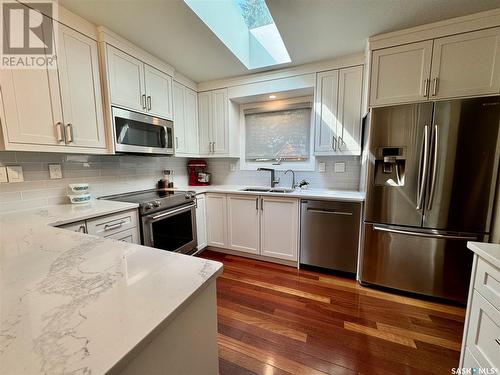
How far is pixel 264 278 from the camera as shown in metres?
2.27

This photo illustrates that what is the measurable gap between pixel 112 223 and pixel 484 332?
7.34ft

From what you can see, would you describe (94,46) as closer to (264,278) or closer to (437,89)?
(264,278)

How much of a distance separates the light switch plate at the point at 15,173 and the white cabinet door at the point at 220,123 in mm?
1947

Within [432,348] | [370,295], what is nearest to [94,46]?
[370,295]

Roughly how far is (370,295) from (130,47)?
3241 millimetres

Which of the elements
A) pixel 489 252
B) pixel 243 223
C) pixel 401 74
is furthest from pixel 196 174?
pixel 489 252

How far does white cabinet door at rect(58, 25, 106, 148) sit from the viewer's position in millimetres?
1582

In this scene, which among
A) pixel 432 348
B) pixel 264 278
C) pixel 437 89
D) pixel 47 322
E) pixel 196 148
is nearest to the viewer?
pixel 47 322

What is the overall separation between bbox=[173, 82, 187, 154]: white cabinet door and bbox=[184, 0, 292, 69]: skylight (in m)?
0.91

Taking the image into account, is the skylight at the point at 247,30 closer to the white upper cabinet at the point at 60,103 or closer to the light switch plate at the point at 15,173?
the white upper cabinet at the point at 60,103

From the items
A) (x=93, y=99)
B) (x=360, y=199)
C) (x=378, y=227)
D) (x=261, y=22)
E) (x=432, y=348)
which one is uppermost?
(x=261, y=22)

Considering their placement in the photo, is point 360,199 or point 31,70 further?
point 360,199

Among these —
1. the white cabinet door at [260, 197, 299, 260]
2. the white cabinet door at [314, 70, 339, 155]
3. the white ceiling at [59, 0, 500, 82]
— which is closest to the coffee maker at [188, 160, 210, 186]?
the white cabinet door at [260, 197, 299, 260]

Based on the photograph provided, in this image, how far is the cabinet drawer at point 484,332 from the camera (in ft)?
2.88
